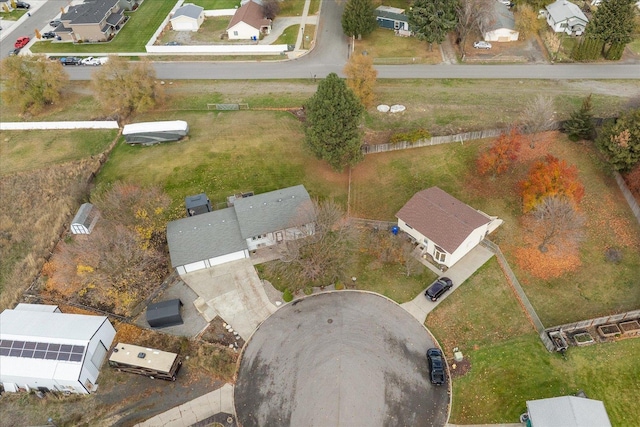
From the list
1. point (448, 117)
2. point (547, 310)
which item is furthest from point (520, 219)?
point (448, 117)

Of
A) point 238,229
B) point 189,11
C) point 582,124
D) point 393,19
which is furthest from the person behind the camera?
point 189,11

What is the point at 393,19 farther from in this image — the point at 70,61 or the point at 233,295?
the point at 233,295

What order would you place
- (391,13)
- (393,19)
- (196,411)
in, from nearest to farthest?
(196,411), (393,19), (391,13)

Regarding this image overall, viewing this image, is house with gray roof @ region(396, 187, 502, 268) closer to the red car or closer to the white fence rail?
the white fence rail

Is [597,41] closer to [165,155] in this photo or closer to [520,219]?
[520,219]

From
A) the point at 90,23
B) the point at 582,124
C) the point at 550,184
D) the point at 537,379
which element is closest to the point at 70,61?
the point at 90,23
